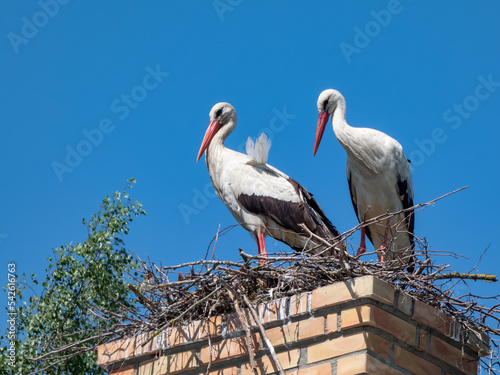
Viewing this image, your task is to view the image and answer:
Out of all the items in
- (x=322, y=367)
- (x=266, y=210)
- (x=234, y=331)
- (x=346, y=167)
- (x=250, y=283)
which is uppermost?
(x=346, y=167)

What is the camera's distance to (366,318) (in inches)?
162

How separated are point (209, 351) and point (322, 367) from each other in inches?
25.6

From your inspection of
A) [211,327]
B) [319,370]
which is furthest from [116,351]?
[319,370]

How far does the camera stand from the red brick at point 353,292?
4.18 m

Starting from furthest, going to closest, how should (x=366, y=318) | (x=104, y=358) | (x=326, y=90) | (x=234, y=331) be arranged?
(x=326, y=90), (x=104, y=358), (x=234, y=331), (x=366, y=318)

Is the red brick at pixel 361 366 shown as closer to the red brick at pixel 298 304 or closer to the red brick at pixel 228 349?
the red brick at pixel 298 304

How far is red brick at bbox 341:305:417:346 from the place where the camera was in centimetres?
412

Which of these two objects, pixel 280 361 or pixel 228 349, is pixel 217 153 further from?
pixel 280 361

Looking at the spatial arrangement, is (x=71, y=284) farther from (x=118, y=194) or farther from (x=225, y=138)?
(x=225, y=138)

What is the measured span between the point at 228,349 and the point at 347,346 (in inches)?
25.3

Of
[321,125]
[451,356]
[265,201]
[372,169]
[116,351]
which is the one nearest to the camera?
[451,356]

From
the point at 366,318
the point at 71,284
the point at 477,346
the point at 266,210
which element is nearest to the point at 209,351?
the point at 366,318

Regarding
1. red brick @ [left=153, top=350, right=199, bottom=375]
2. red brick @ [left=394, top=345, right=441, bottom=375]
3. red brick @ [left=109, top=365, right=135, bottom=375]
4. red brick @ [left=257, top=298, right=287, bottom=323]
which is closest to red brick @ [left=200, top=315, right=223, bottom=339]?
red brick @ [left=153, top=350, right=199, bottom=375]

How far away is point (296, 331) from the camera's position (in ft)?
14.2
